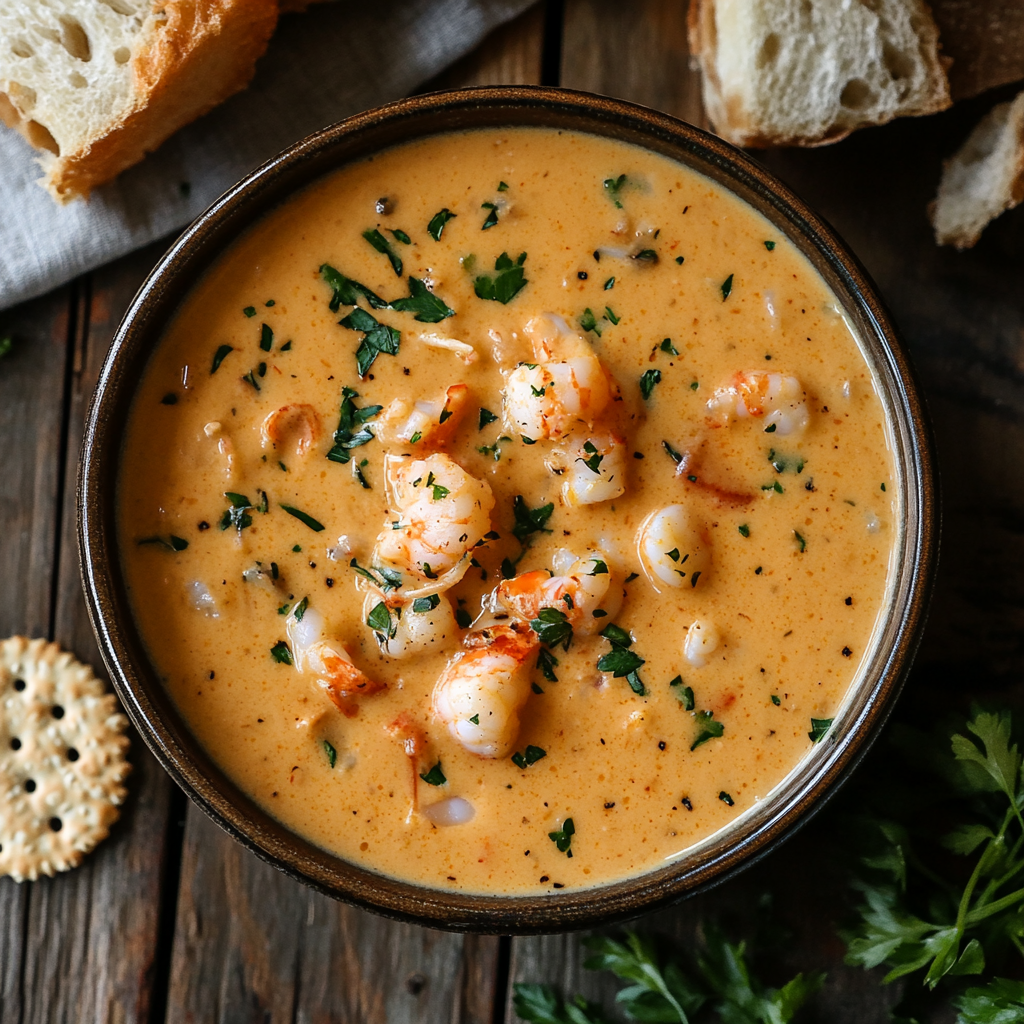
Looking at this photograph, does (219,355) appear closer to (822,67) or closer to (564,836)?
(564,836)

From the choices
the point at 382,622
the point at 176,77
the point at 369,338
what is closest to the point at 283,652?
the point at 382,622

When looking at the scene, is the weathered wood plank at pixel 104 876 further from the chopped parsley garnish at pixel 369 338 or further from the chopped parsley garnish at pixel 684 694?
the chopped parsley garnish at pixel 684 694

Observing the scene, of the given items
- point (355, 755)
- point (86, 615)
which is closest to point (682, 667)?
point (355, 755)

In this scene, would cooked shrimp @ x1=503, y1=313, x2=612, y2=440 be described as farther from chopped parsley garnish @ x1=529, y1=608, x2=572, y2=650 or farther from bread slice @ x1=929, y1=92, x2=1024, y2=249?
bread slice @ x1=929, y1=92, x2=1024, y2=249

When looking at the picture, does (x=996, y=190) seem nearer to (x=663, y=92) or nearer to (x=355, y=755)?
(x=663, y=92)

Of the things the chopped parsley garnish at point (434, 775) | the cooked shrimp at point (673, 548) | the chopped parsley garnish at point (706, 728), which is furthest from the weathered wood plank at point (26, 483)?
the chopped parsley garnish at point (706, 728)

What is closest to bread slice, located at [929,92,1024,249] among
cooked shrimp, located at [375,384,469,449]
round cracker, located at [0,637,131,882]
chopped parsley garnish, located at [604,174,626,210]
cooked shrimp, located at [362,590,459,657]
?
chopped parsley garnish, located at [604,174,626,210]
